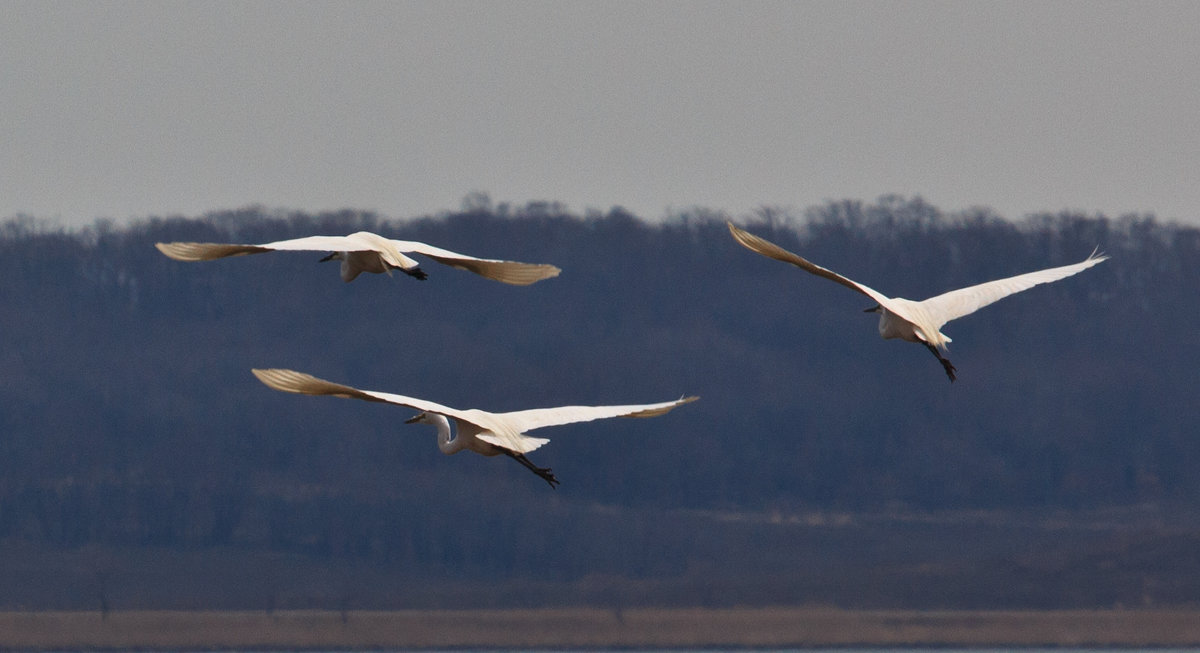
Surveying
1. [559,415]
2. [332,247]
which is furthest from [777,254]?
[332,247]

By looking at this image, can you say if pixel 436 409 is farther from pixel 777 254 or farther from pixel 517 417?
pixel 777 254

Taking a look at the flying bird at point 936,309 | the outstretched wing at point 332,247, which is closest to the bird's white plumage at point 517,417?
the outstretched wing at point 332,247

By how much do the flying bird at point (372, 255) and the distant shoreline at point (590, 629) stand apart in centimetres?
8513

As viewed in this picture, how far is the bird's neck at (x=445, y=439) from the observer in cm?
3503

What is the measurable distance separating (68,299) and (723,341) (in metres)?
45.4

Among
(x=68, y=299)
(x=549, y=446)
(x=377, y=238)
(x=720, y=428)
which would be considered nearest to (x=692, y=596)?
(x=549, y=446)

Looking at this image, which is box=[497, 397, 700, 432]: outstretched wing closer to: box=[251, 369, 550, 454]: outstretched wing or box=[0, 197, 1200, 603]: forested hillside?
box=[251, 369, 550, 454]: outstretched wing

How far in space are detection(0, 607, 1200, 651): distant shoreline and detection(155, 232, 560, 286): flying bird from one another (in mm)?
85127

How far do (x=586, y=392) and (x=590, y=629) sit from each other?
2148 centimetres

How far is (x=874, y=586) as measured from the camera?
123m

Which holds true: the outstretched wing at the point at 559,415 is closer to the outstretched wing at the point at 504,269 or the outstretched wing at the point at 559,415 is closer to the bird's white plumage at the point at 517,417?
the bird's white plumage at the point at 517,417

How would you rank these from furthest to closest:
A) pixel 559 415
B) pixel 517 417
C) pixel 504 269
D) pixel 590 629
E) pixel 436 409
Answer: pixel 590 629 < pixel 559 415 < pixel 517 417 < pixel 504 269 < pixel 436 409

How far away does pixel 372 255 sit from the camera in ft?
114

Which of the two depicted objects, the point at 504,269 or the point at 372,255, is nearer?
the point at 504,269
